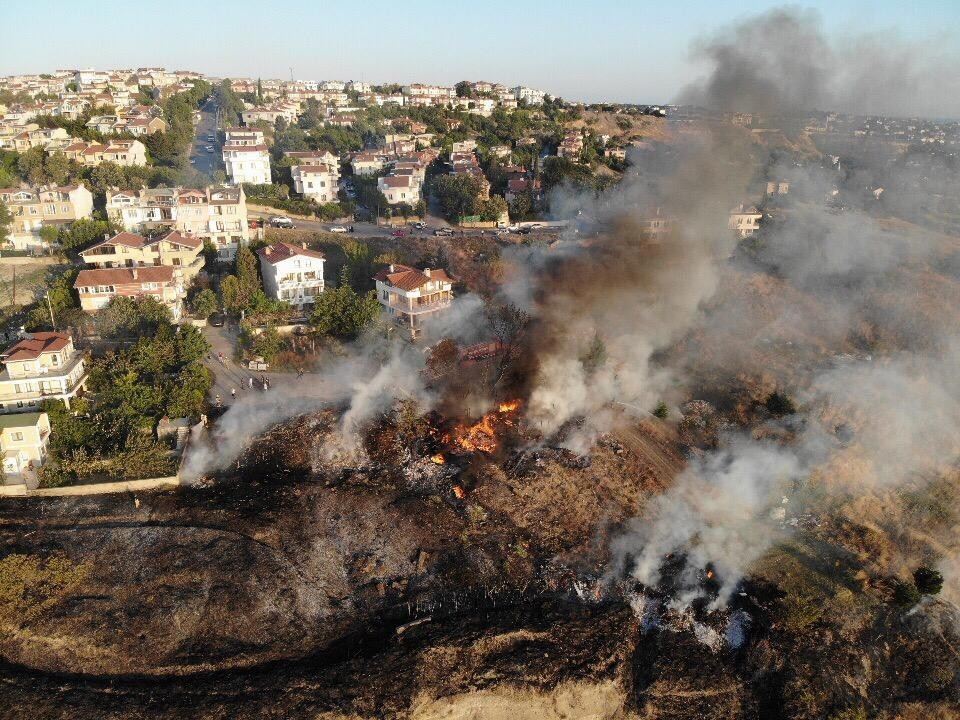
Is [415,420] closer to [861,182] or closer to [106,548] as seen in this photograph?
[106,548]

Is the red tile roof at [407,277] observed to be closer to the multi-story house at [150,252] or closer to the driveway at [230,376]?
the driveway at [230,376]

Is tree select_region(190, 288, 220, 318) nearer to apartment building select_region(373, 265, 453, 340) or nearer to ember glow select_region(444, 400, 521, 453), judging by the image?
apartment building select_region(373, 265, 453, 340)

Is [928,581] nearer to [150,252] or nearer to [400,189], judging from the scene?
[150,252]

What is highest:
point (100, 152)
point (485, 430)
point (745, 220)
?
point (100, 152)

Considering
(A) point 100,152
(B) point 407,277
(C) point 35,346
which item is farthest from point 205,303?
(A) point 100,152

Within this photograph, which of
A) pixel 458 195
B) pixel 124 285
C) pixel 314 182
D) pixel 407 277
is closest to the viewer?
pixel 124 285

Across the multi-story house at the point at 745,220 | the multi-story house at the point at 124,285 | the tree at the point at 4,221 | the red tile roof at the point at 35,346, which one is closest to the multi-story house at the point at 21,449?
the red tile roof at the point at 35,346

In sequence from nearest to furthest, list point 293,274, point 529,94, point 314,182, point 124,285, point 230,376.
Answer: point 230,376 → point 124,285 → point 293,274 → point 314,182 → point 529,94
